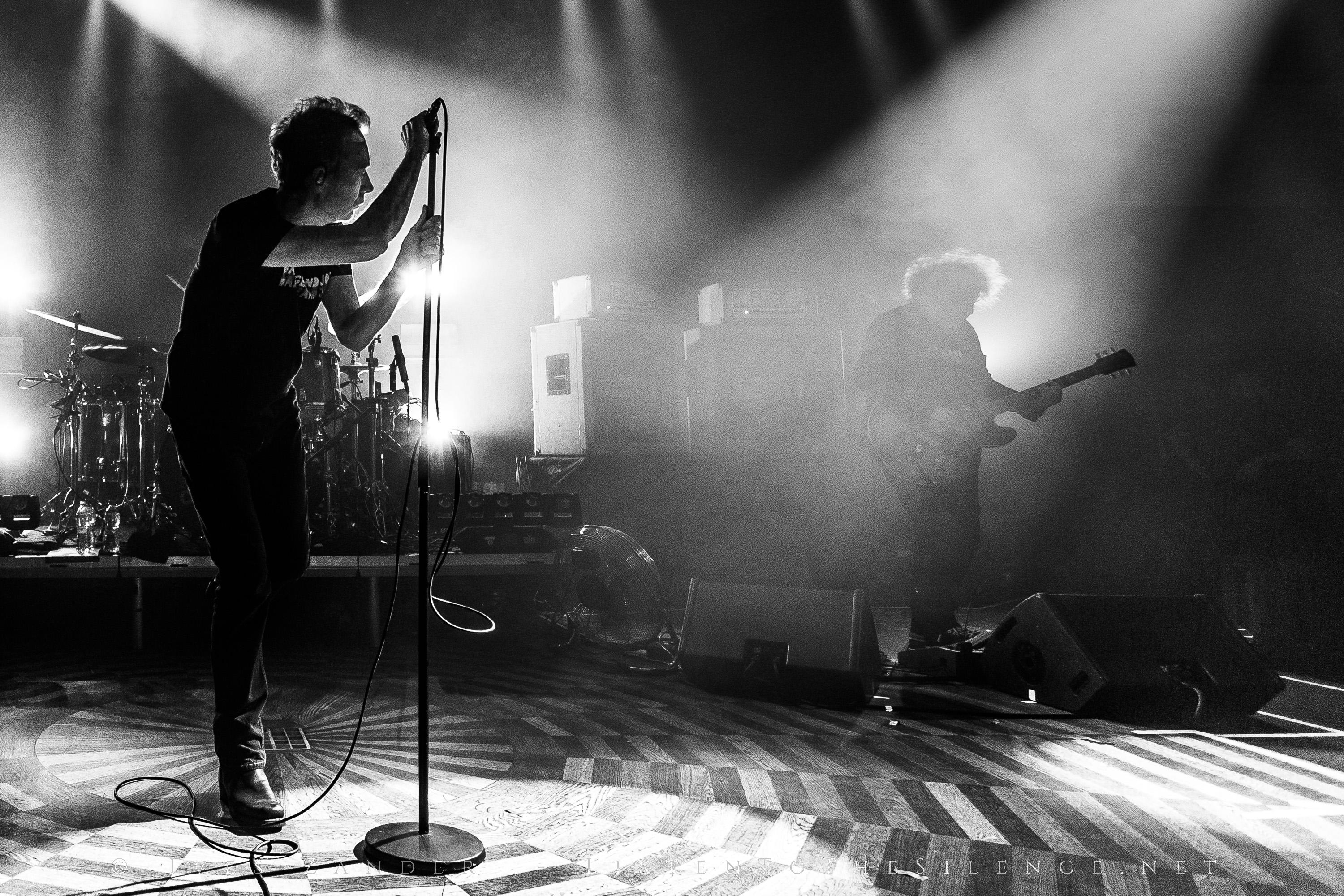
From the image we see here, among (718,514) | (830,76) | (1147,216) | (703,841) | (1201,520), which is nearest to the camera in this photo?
(703,841)

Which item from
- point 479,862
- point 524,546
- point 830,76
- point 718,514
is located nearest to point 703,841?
point 479,862

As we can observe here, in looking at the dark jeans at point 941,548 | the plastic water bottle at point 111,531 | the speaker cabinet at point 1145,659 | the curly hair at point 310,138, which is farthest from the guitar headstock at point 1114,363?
the plastic water bottle at point 111,531

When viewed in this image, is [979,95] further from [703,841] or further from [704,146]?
[703,841]

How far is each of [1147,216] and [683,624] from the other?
354 cm

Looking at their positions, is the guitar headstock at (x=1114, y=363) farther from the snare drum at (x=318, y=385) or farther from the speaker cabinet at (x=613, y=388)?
the snare drum at (x=318, y=385)

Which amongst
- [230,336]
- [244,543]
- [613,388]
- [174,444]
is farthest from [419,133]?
[174,444]

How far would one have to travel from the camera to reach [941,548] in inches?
152

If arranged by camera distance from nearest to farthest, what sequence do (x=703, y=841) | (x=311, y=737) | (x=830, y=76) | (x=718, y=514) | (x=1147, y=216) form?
(x=703, y=841), (x=311, y=737), (x=1147, y=216), (x=718, y=514), (x=830, y=76)

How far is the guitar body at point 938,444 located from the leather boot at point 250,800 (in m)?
2.82

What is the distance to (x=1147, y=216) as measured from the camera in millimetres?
4957

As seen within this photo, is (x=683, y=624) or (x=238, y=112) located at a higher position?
(x=238, y=112)

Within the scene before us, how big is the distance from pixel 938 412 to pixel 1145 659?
141 centimetres

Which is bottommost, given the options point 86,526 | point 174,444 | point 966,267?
point 86,526

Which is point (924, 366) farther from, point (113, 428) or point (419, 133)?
point (113, 428)
